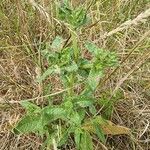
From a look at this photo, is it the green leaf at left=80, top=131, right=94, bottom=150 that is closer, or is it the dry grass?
the green leaf at left=80, top=131, right=94, bottom=150

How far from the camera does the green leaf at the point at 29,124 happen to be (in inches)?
40.8

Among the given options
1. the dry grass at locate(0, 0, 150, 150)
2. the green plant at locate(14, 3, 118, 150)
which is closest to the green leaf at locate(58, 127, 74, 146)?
the green plant at locate(14, 3, 118, 150)

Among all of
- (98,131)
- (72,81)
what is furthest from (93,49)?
(98,131)

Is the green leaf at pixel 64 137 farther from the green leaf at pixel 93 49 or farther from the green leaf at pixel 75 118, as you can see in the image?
the green leaf at pixel 93 49

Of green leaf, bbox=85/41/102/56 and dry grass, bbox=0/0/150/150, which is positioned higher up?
green leaf, bbox=85/41/102/56

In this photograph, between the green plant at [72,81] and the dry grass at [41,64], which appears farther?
the dry grass at [41,64]

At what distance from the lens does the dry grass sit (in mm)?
1213

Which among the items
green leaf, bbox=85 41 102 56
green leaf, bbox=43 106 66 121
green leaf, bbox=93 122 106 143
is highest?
green leaf, bbox=85 41 102 56

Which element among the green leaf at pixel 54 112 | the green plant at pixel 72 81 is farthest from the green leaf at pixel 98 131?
the green leaf at pixel 54 112

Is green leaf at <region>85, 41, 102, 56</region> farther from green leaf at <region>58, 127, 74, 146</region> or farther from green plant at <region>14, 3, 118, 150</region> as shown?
green leaf at <region>58, 127, 74, 146</region>

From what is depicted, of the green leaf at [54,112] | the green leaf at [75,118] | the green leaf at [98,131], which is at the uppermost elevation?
the green leaf at [54,112]

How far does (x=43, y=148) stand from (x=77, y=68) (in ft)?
0.99

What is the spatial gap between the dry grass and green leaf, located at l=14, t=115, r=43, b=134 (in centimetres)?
14

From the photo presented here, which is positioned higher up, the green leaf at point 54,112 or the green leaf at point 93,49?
the green leaf at point 93,49
